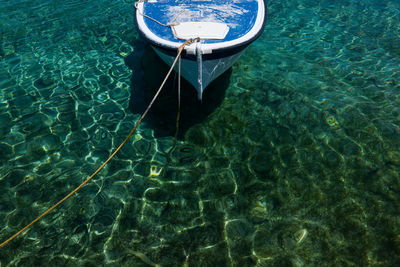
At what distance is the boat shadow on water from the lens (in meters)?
5.09

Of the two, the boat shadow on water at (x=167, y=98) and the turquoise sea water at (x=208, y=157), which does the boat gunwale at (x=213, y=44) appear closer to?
the boat shadow on water at (x=167, y=98)

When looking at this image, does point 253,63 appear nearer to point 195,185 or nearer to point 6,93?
point 195,185

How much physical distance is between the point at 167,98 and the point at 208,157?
183 cm

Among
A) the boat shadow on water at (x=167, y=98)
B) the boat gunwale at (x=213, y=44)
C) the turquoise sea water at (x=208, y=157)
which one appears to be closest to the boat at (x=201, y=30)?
the boat gunwale at (x=213, y=44)

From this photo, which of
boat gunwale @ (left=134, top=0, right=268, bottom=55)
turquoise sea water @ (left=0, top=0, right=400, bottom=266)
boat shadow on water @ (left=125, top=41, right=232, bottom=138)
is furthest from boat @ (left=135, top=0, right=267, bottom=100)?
turquoise sea water @ (left=0, top=0, right=400, bottom=266)

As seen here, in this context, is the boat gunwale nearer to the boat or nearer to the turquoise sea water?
the boat

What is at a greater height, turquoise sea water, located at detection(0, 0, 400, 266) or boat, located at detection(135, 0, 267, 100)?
boat, located at detection(135, 0, 267, 100)

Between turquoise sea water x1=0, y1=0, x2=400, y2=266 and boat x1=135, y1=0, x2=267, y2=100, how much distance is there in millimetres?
1129

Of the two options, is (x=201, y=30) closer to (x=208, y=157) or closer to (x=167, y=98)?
(x=167, y=98)

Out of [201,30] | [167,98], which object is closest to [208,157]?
[167,98]

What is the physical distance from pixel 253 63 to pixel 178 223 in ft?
15.1

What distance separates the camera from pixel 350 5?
9.24 metres

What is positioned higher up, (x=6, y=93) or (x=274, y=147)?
(x=6, y=93)

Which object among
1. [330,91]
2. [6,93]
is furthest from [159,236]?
[6,93]
